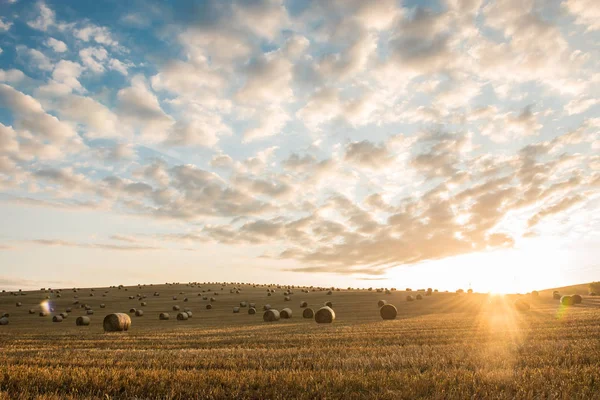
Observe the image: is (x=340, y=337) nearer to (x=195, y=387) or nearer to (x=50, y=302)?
(x=195, y=387)

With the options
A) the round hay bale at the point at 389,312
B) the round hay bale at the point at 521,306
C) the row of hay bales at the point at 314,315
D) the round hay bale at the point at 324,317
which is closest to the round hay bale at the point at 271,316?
the row of hay bales at the point at 314,315

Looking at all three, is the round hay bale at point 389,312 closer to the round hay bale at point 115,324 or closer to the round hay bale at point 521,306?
the round hay bale at point 521,306

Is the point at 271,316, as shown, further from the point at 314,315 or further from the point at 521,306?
the point at 521,306

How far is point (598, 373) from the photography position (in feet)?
29.8

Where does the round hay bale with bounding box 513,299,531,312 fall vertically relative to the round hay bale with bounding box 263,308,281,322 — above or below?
above

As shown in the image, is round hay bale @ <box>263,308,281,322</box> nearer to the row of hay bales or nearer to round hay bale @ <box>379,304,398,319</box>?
the row of hay bales

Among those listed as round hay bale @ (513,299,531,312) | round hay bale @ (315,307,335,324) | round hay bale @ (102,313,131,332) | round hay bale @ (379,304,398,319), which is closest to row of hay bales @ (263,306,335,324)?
round hay bale @ (315,307,335,324)

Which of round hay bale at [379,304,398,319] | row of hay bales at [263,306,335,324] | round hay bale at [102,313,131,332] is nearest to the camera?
round hay bale at [102,313,131,332]

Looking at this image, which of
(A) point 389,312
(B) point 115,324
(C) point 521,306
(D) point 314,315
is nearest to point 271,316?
(D) point 314,315

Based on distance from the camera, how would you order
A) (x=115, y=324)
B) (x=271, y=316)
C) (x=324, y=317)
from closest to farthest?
(x=115, y=324) < (x=324, y=317) < (x=271, y=316)

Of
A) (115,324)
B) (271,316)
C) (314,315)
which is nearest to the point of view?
(115,324)

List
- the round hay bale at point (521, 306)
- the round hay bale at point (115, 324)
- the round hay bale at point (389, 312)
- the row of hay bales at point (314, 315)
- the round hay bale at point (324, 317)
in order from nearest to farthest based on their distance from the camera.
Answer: the round hay bale at point (115, 324), the round hay bale at point (324, 317), the row of hay bales at point (314, 315), the round hay bale at point (389, 312), the round hay bale at point (521, 306)

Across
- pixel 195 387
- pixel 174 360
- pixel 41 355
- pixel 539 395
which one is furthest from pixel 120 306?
pixel 539 395

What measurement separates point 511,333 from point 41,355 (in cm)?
2025
